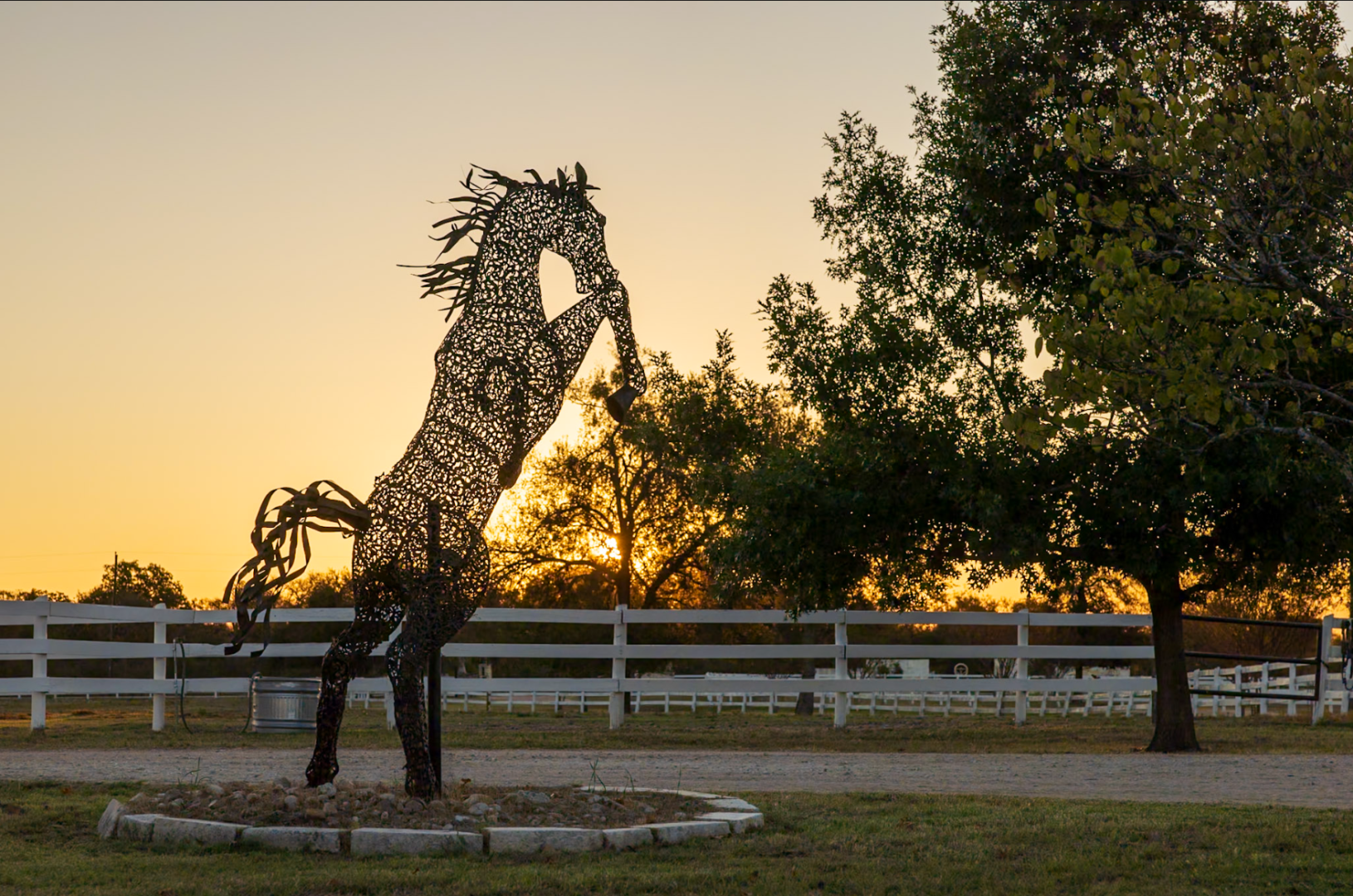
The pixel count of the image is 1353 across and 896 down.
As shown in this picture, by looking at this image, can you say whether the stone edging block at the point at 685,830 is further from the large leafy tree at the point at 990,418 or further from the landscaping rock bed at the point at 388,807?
the large leafy tree at the point at 990,418

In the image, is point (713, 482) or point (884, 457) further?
point (713, 482)

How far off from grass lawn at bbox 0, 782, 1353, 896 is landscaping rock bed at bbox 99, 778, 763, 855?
14 cm

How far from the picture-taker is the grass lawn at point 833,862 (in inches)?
227

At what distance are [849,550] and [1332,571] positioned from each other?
4.94m

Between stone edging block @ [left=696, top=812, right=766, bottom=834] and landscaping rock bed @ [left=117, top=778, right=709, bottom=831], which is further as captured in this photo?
stone edging block @ [left=696, top=812, right=766, bottom=834]

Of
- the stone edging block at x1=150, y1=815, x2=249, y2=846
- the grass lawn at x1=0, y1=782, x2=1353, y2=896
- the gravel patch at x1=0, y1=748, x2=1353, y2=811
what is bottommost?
the gravel patch at x1=0, y1=748, x2=1353, y2=811

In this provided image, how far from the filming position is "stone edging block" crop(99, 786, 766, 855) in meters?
6.44

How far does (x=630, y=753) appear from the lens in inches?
492

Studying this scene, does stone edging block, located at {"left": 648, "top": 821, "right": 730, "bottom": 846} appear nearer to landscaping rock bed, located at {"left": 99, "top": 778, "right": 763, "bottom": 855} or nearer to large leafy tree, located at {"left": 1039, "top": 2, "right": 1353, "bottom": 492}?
landscaping rock bed, located at {"left": 99, "top": 778, "right": 763, "bottom": 855}

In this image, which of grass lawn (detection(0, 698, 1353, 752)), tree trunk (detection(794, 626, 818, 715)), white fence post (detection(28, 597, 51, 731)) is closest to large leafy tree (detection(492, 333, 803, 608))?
tree trunk (detection(794, 626, 818, 715))

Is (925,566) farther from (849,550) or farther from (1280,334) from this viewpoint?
(1280,334)

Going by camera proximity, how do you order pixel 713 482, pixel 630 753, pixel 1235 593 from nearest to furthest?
pixel 630 753, pixel 1235 593, pixel 713 482

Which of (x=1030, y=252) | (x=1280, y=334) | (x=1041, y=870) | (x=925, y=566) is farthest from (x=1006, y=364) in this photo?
(x=1041, y=870)

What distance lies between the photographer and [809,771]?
11039 millimetres
